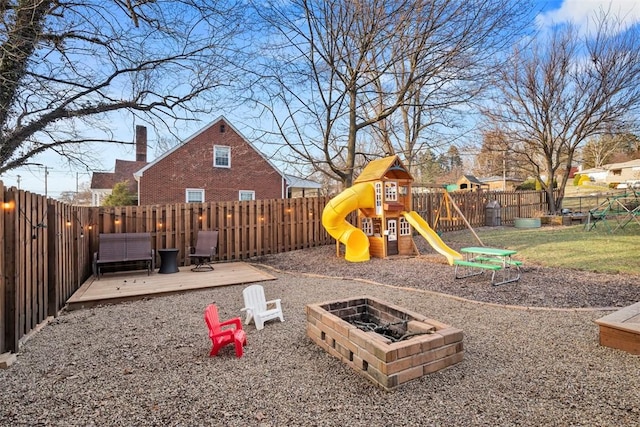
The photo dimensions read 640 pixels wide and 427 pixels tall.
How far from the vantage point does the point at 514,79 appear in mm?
19062

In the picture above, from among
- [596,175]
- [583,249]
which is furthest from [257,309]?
[596,175]

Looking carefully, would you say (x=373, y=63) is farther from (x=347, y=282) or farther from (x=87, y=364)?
(x=87, y=364)

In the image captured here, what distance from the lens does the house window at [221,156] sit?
20513mm

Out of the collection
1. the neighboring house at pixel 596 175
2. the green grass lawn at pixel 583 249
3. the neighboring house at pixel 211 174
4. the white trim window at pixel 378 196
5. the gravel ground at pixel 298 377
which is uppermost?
the neighboring house at pixel 596 175

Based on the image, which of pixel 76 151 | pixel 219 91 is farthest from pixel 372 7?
pixel 76 151

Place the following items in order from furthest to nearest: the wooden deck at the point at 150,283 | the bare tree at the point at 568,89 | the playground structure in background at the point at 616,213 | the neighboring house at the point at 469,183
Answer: the neighboring house at the point at 469,183, the bare tree at the point at 568,89, the playground structure in background at the point at 616,213, the wooden deck at the point at 150,283

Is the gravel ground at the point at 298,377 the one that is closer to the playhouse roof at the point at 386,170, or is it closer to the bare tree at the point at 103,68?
the bare tree at the point at 103,68

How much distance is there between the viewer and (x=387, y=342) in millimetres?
3125

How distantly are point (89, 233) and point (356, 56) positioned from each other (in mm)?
9048

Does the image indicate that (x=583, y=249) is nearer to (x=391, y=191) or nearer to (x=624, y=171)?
(x=391, y=191)

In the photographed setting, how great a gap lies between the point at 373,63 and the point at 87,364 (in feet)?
34.4

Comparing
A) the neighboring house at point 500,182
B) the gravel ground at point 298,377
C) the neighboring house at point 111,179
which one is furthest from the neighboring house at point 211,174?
the neighboring house at point 500,182

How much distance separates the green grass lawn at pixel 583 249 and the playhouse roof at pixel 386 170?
4120 mm

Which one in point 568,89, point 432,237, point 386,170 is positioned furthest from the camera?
point 568,89
